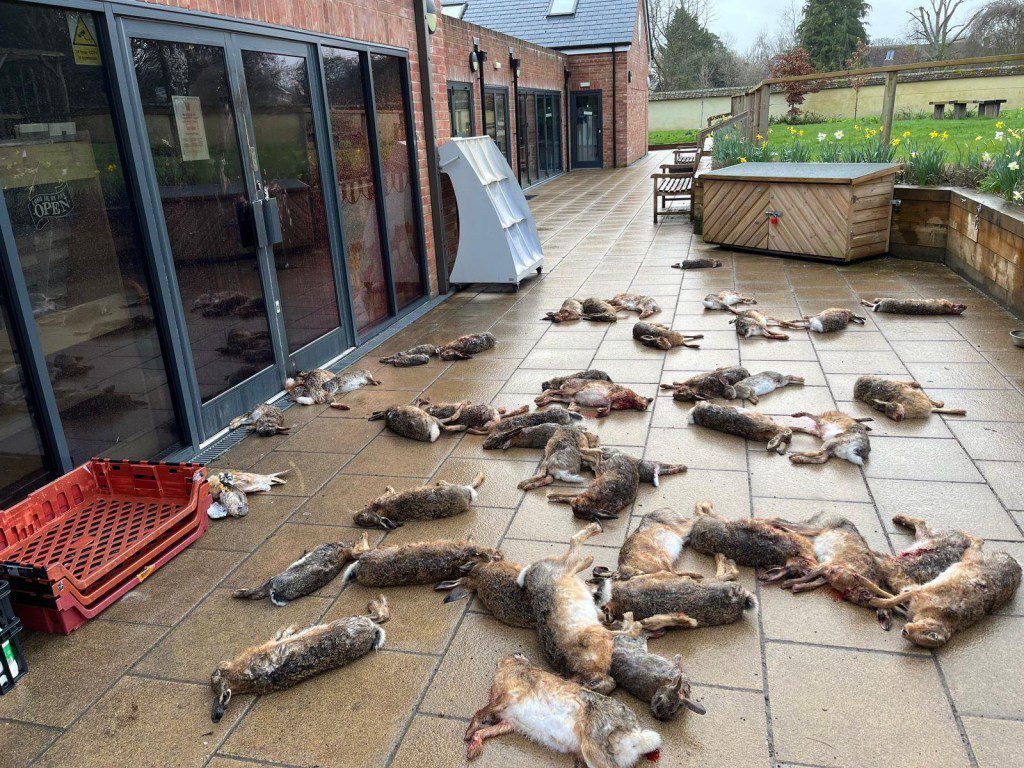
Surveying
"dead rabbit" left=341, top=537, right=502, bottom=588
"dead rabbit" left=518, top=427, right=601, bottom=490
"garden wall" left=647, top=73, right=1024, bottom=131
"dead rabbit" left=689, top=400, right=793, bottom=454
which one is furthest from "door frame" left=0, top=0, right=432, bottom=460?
"garden wall" left=647, top=73, right=1024, bottom=131

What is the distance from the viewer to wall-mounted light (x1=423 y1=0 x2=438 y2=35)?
338 inches

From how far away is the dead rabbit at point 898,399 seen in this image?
5137 millimetres

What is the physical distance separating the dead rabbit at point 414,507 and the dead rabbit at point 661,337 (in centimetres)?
328

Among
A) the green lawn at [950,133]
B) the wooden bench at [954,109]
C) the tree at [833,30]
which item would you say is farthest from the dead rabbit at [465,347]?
the tree at [833,30]

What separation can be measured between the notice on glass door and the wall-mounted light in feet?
13.9

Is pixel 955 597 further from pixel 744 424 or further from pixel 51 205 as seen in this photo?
pixel 51 205

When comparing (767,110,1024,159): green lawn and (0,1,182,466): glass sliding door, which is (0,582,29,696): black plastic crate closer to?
(0,1,182,466): glass sliding door

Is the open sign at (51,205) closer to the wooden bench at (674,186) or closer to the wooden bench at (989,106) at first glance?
the wooden bench at (674,186)

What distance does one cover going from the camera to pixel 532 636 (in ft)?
10.6

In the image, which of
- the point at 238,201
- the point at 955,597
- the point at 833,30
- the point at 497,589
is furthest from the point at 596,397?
the point at 833,30

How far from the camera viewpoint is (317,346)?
270 inches

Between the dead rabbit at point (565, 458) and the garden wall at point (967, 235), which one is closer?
the dead rabbit at point (565, 458)

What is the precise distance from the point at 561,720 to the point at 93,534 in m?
2.70

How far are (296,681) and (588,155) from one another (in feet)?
82.4
